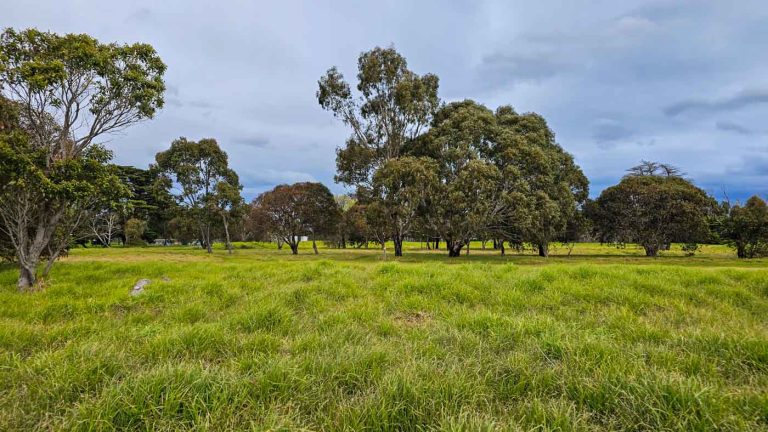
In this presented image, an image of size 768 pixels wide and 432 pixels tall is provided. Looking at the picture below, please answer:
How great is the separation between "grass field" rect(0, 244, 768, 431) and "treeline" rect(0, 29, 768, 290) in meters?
4.10

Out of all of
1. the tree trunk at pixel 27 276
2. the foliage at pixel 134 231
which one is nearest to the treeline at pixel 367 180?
the tree trunk at pixel 27 276

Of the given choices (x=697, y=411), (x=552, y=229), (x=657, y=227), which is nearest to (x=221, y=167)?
(x=552, y=229)

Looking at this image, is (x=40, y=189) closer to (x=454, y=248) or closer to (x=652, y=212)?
(x=454, y=248)

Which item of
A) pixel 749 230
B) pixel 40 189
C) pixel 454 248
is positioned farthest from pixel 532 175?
pixel 40 189

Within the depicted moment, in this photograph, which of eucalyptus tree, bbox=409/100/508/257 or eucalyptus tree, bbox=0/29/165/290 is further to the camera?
eucalyptus tree, bbox=409/100/508/257

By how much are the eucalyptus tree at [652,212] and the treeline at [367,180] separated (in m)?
0.14

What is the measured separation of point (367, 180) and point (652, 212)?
3060cm

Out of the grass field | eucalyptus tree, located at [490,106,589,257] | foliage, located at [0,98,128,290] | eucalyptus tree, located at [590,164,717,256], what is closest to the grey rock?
the grass field

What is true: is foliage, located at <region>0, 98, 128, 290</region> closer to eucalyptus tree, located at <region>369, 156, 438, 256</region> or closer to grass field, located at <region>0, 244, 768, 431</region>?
grass field, located at <region>0, 244, 768, 431</region>

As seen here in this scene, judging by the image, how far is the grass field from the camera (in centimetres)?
274

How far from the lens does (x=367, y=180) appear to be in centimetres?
3609

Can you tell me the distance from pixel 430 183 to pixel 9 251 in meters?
24.5

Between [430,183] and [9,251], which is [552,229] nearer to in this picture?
[430,183]

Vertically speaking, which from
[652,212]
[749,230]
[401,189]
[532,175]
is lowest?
[749,230]
